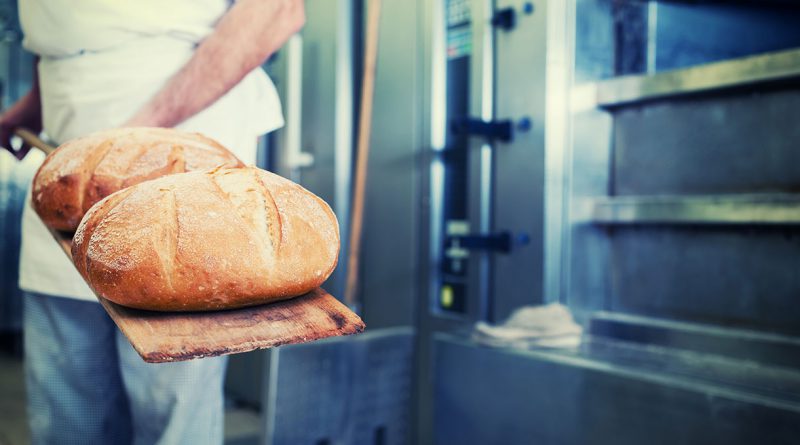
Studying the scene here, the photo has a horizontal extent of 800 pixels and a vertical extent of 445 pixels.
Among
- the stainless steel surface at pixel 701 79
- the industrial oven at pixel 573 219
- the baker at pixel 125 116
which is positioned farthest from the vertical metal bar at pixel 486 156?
the baker at pixel 125 116

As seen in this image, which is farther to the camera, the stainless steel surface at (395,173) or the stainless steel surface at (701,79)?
the stainless steel surface at (395,173)

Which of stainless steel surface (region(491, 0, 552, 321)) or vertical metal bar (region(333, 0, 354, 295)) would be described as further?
vertical metal bar (region(333, 0, 354, 295))

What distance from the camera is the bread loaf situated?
0.77m

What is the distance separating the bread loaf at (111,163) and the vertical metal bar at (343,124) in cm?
150

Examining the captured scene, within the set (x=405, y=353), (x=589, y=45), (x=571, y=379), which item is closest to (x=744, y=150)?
(x=589, y=45)

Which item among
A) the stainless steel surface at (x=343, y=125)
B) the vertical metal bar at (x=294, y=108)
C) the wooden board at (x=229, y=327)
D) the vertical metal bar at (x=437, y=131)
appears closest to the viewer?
the wooden board at (x=229, y=327)

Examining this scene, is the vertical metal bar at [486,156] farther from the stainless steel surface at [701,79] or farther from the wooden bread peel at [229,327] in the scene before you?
the wooden bread peel at [229,327]

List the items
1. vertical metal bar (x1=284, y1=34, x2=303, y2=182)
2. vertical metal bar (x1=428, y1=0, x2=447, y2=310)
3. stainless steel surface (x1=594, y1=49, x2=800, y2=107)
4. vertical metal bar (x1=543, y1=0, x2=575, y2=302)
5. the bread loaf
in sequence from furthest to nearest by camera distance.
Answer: vertical metal bar (x1=284, y1=34, x2=303, y2=182) < vertical metal bar (x1=428, y1=0, x2=447, y2=310) < vertical metal bar (x1=543, y1=0, x2=575, y2=302) < stainless steel surface (x1=594, y1=49, x2=800, y2=107) < the bread loaf

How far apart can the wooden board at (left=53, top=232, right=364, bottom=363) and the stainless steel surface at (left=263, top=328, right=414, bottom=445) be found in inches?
41.1

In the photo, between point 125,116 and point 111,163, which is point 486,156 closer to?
point 125,116

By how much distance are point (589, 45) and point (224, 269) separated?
1484mm

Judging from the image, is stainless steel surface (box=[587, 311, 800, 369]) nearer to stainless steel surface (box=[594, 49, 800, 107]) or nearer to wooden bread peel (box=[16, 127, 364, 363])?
stainless steel surface (box=[594, 49, 800, 107])

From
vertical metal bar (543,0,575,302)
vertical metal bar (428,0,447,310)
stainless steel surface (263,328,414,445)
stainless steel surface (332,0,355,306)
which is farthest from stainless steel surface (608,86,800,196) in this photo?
stainless steel surface (332,0,355,306)

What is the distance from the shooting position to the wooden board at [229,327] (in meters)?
0.54
